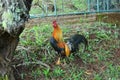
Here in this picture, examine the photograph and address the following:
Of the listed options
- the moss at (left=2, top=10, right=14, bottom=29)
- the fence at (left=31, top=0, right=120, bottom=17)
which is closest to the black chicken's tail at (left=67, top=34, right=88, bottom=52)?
the fence at (left=31, top=0, right=120, bottom=17)

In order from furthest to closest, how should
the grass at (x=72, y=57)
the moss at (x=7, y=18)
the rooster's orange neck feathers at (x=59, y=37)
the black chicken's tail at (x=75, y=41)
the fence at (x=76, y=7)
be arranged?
the fence at (x=76, y=7) → the black chicken's tail at (x=75, y=41) → the rooster's orange neck feathers at (x=59, y=37) → the grass at (x=72, y=57) → the moss at (x=7, y=18)

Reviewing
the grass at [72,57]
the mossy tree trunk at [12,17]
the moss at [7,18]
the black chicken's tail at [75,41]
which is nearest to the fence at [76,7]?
the grass at [72,57]

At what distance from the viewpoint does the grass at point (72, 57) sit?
542cm

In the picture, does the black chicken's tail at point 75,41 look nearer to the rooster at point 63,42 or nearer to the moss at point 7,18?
the rooster at point 63,42

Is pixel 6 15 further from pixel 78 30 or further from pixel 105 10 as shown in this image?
pixel 105 10

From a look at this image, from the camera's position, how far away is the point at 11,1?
12.9ft

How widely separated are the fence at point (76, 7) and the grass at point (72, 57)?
655 mm

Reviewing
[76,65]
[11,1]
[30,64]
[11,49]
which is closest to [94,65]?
[76,65]

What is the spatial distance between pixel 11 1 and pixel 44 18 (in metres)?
3.36

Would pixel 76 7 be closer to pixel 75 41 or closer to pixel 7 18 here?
pixel 75 41

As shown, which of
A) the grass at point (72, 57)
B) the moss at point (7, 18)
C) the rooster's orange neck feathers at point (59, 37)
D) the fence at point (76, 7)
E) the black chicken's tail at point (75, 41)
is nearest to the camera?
the moss at point (7, 18)

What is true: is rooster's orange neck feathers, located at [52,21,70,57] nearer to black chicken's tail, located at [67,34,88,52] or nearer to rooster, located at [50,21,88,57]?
rooster, located at [50,21,88,57]

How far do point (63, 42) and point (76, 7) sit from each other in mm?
2210

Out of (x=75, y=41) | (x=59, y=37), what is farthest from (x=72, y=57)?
(x=59, y=37)
